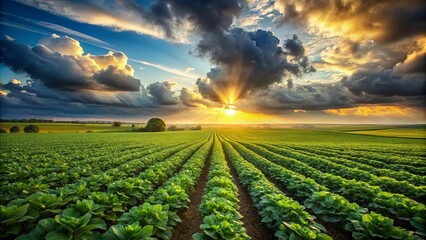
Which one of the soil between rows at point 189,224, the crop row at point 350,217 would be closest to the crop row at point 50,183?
the soil between rows at point 189,224

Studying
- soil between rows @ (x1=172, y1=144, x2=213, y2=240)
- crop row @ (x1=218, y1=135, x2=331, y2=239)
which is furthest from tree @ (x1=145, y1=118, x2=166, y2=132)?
crop row @ (x1=218, y1=135, x2=331, y2=239)

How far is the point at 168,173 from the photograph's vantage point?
42.0ft

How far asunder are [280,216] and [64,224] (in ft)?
17.0

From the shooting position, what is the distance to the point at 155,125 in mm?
117938

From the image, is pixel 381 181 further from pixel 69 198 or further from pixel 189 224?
pixel 69 198

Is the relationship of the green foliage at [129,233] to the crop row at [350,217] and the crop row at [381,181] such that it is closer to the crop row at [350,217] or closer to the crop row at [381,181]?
the crop row at [350,217]

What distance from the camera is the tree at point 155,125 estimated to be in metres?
116

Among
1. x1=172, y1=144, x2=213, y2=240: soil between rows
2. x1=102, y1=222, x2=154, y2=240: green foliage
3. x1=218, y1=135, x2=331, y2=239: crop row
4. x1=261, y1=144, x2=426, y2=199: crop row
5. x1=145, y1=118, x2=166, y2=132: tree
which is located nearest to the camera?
x1=102, y1=222, x2=154, y2=240: green foliage

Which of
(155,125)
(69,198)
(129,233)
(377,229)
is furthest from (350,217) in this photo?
(155,125)

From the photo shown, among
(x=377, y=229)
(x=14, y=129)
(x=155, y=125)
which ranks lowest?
(x=14, y=129)

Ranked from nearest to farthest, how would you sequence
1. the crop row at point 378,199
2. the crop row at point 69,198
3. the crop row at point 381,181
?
the crop row at point 69,198 < the crop row at point 378,199 < the crop row at point 381,181

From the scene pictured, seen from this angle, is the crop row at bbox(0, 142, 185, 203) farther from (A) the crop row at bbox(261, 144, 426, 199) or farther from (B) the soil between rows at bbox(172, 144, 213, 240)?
(A) the crop row at bbox(261, 144, 426, 199)

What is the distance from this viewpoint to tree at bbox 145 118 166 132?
382ft

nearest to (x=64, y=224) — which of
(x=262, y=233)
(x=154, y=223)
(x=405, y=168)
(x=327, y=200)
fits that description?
(x=154, y=223)
